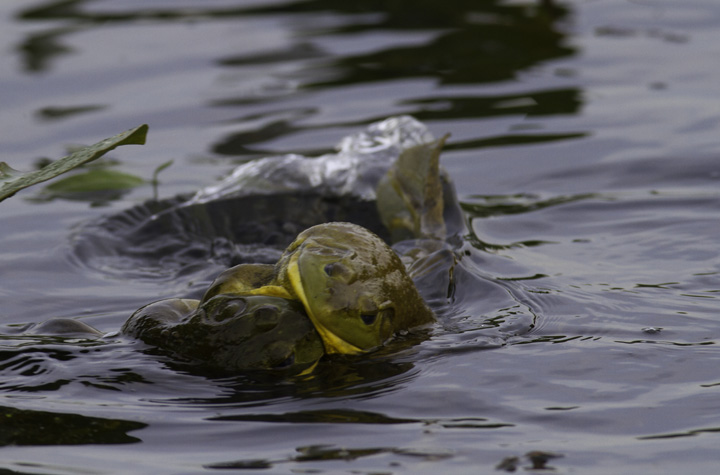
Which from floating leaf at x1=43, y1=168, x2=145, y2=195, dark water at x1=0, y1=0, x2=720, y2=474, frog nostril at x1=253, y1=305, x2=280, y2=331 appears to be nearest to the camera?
dark water at x1=0, y1=0, x2=720, y2=474

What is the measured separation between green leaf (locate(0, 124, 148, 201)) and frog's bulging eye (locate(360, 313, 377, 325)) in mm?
680

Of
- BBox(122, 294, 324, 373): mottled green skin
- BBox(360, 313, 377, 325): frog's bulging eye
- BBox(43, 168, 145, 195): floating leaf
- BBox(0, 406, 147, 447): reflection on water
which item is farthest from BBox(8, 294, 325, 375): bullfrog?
BBox(43, 168, 145, 195): floating leaf

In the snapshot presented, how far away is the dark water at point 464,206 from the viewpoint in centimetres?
200

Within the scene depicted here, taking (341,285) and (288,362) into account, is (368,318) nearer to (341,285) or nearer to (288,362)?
(341,285)

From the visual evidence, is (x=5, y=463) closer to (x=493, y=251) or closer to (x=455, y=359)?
(x=455, y=359)

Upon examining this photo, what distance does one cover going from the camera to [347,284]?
224cm

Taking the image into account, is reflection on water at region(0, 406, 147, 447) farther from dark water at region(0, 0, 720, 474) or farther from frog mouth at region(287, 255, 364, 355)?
frog mouth at region(287, 255, 364, 355)

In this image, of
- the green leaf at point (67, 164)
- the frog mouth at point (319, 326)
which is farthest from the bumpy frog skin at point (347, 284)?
the green leaf at point (67, 164)

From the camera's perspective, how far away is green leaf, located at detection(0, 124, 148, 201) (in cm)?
224

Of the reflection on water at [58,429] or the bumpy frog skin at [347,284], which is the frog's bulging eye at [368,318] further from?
the reflection on water at [58,429]

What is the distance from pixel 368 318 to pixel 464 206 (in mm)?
1693

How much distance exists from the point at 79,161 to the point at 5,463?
0.77m

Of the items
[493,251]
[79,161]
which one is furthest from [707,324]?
[79,161]

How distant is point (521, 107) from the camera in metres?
5.11
